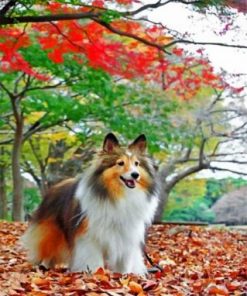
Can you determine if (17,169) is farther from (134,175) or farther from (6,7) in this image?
(134,175)

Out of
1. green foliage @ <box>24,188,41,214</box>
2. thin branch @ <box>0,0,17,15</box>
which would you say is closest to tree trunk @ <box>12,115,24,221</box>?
thin branch @ <box>0,0,17,15</box>

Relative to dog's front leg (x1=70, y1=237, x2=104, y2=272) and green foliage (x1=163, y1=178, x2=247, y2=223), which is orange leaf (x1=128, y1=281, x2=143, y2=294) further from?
green foliage (x1=163, y1=178, x2=247, y2=223)

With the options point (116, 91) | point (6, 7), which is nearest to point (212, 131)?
point (116, 91)

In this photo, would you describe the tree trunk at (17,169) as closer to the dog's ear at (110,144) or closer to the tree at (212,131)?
the tree at (212,131)

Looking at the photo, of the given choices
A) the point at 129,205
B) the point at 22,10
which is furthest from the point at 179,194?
the point at 129,205

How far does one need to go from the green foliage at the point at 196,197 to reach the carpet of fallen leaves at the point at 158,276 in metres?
11.3

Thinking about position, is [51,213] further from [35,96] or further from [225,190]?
[225,190]

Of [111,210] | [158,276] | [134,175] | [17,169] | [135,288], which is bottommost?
[158,276]

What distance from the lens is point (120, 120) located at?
1141 cm

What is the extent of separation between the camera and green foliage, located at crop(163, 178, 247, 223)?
20.1 meters

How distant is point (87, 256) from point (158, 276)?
0.63 m

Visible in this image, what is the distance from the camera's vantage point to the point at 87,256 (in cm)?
485

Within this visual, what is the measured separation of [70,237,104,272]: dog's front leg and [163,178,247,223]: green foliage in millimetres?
14977

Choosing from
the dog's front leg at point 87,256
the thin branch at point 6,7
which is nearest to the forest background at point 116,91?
the thin branch at point 6,7
